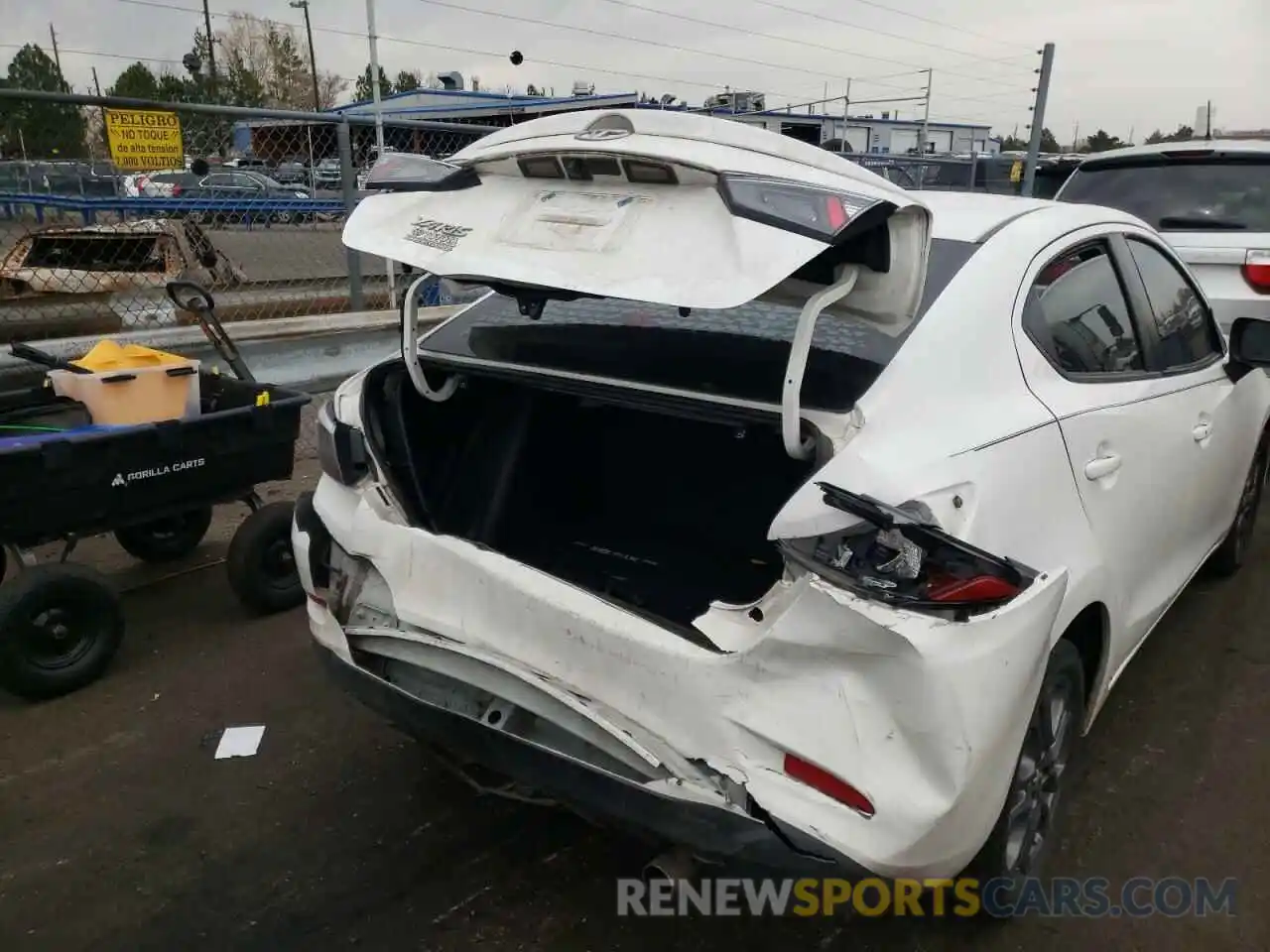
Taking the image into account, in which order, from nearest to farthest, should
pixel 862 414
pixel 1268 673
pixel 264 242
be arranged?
pixel 862 414 < pixel 1268 673 < pixel 264 242

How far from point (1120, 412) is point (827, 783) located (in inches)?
58.1

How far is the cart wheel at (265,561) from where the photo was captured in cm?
414

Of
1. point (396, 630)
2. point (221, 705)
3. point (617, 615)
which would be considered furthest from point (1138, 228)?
point (221, 705)

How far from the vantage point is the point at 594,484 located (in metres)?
3.42

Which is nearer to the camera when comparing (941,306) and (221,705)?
(941,306)

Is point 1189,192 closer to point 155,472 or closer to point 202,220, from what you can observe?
point 155,472

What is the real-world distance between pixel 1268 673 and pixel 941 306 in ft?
8.52

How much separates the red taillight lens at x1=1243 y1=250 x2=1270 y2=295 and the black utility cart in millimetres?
5214

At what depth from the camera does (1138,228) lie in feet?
11.2

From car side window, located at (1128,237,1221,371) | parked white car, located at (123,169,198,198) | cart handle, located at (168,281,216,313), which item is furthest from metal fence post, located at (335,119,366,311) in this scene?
car side window, located at (1128,237,1221,371)

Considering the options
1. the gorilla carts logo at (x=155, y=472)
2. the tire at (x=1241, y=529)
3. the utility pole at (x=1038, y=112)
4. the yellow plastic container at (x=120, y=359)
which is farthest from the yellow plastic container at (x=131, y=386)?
the utility pole at (x=1038, y=112)

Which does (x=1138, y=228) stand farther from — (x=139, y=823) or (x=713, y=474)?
(x=139, y=823)

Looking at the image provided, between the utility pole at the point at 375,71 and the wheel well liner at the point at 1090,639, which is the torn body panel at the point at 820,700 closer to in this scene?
the wheel well liner at the point at 1090,639

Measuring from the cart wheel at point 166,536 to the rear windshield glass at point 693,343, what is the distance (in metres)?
2.18
